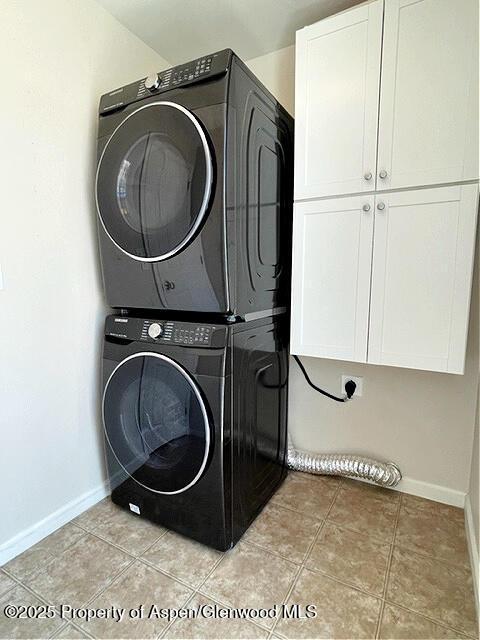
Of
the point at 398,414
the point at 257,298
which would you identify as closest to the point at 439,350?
the point at 398,414

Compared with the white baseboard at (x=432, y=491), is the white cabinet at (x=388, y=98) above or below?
above

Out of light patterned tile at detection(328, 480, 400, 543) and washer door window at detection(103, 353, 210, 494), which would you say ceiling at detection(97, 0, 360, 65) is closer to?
washer door window at detection(103, 353, 210, 494)

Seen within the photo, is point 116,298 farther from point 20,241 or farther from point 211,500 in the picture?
point 211,500

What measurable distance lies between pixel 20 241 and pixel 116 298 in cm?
39

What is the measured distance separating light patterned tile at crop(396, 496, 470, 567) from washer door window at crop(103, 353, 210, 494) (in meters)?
0.90

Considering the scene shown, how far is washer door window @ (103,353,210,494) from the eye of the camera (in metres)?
1.21

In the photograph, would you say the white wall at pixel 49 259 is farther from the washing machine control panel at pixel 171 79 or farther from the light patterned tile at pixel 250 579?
the light patterned tile at pixel 250 579

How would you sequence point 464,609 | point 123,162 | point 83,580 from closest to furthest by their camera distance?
point 464,609, point 83,580, point 123,162

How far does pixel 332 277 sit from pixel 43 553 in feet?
5.06

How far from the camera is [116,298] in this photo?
1399 millimetres

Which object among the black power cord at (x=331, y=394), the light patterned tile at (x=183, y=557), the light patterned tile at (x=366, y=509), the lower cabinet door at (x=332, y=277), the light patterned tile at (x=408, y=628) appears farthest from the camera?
the black power cord at (x=331, y=394)

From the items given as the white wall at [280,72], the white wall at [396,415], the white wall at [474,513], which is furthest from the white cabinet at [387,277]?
the white wall at [280,72]

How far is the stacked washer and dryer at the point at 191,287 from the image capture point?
1131 mm

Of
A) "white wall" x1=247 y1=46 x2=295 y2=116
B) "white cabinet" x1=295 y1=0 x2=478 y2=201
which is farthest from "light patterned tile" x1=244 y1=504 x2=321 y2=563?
"white wall" x1=247 y1=46 x2=295 y2=116
